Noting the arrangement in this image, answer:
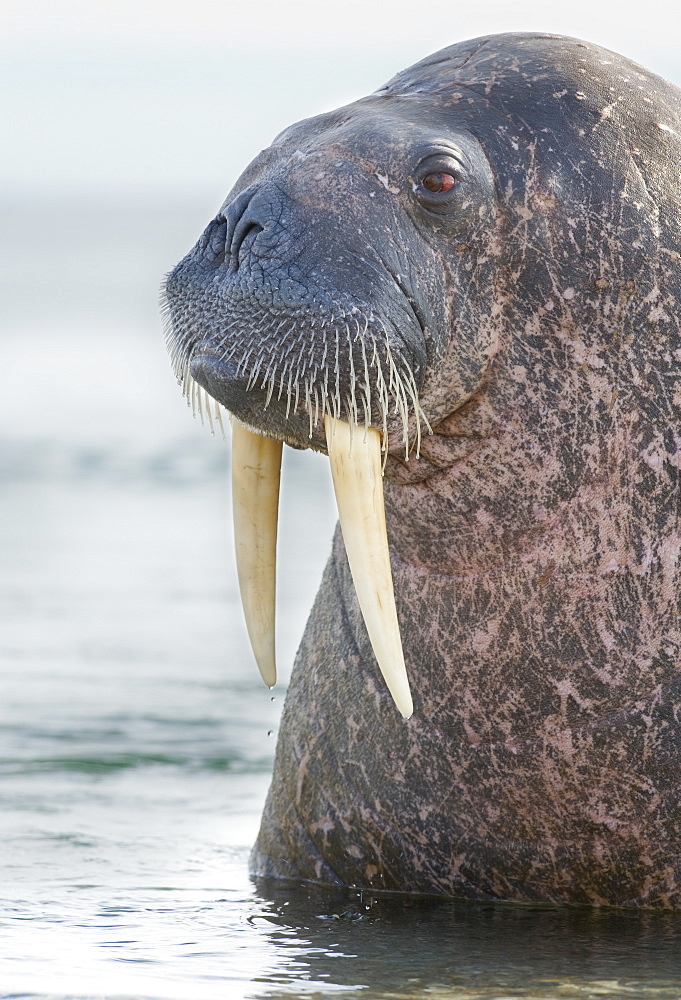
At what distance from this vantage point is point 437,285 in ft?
16.0

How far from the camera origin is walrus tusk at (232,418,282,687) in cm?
525

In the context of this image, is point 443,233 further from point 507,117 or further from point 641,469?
point 641,469

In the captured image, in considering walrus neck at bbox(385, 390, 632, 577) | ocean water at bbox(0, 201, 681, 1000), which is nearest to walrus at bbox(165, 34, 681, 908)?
walrus neck at bbox(385, 390, 632, 577)

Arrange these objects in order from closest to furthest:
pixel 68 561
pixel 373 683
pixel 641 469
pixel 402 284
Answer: pixel 402 284
pixel 641 469
pixel 373 683
pixel 68 561

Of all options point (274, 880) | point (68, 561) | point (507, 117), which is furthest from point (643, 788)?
point (68, 561)

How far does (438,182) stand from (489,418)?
2.19ft

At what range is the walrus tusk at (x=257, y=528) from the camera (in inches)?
207

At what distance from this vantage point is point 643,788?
518 centimetres

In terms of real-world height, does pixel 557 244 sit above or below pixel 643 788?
above

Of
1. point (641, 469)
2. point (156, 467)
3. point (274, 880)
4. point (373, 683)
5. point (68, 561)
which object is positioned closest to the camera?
point (641, 469)

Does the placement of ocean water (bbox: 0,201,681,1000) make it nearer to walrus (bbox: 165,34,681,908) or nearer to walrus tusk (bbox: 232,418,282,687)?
walrus (bbox: 165,34,681,908)

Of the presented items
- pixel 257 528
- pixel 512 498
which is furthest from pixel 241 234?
pixel 512 498

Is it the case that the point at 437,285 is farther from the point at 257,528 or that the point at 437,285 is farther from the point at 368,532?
the point at 257,528

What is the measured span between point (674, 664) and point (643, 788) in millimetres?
366
